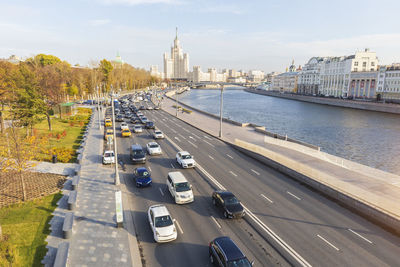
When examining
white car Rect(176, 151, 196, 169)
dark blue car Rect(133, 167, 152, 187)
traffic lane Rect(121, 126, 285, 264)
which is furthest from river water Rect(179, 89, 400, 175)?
dark blue car Rect(133, 167, 152, 187)

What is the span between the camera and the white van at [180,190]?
1778 centimetres

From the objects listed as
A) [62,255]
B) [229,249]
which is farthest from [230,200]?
[62,255]

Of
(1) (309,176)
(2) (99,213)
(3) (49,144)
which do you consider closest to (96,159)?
(3) (49,144)

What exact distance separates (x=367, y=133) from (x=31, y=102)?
66823mm

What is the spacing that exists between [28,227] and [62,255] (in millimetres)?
4458

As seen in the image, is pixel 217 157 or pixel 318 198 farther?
pixel 217 157

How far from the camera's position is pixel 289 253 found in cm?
1288

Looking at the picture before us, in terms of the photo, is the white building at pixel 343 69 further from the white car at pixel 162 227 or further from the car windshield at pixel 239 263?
the car windshield at pixel 239 263

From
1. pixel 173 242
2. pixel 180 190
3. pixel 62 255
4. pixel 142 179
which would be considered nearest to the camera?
pixel 62 255

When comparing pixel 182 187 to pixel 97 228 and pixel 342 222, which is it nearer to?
pixel 97 228

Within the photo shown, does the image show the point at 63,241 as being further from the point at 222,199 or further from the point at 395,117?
the point at 395,117

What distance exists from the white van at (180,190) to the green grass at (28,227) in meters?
8.05

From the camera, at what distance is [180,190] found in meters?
18.2

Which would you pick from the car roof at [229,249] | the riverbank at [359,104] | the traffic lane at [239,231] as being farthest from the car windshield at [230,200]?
the riverbank at [359,104]
